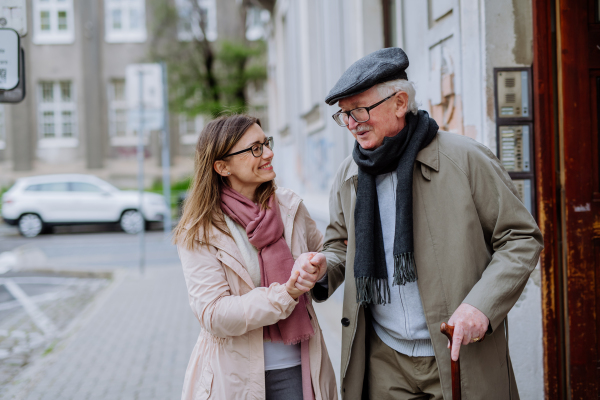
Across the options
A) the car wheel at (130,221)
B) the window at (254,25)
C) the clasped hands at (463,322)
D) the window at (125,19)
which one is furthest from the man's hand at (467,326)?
the window at (125,19)

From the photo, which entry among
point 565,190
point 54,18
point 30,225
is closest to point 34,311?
point 565,190

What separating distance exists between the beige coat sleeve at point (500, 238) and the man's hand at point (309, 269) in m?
0.52

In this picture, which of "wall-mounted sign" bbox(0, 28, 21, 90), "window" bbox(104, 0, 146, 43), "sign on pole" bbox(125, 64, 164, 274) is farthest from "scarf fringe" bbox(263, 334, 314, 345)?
"window" bbox(104, 0, 146, 43)

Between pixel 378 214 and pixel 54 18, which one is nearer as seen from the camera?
pixel 378 214

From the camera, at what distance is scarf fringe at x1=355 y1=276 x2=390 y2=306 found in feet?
6.75

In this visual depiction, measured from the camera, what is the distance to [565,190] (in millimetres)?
3029

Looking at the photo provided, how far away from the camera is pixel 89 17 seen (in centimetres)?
2634

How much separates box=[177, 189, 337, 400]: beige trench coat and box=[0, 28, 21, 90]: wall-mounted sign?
2190 mm

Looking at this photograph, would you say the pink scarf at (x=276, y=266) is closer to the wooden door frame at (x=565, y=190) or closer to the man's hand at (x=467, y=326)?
the man's hand at (x=467, y=326)

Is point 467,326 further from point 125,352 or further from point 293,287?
point 125,352

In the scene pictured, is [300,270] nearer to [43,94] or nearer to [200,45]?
[200,45]

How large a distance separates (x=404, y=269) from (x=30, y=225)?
16778 millimetres

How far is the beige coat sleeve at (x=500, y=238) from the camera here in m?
1.89

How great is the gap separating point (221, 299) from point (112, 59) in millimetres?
26775
